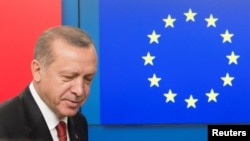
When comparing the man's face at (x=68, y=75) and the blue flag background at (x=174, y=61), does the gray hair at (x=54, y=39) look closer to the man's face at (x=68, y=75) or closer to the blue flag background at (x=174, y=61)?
the man's face at (x=68, y=75)

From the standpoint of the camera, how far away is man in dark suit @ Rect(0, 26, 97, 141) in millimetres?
1152

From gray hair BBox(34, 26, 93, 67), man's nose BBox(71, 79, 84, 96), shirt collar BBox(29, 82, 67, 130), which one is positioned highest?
gray hair BBox(34, 26, 93, 67)

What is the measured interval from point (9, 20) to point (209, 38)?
41.1 inches

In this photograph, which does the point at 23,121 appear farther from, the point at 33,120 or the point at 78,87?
the point at 78,87

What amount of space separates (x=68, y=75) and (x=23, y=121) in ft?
0.63

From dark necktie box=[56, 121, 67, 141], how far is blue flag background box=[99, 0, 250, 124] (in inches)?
35.7

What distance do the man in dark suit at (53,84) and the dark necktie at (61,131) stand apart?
31 mm

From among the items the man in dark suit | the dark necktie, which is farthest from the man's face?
the dark necktie

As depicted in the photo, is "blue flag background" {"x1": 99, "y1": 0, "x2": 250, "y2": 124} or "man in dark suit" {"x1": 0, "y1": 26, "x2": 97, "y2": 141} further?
"blue flag background" {"x1": 99, "y1": 0, "x2": 250, "y2": 124}

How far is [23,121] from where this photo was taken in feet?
3.92

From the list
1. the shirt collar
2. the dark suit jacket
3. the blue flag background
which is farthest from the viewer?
the blue flag background

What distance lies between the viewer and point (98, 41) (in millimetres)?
2189

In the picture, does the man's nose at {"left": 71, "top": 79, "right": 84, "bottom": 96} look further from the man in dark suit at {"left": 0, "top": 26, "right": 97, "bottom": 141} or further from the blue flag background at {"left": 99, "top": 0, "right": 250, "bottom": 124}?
the blue flag background at {"left": 99, "top": 0, "right": 250, "bottom": 124}

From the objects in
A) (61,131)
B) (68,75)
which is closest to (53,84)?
A: (68,75)
